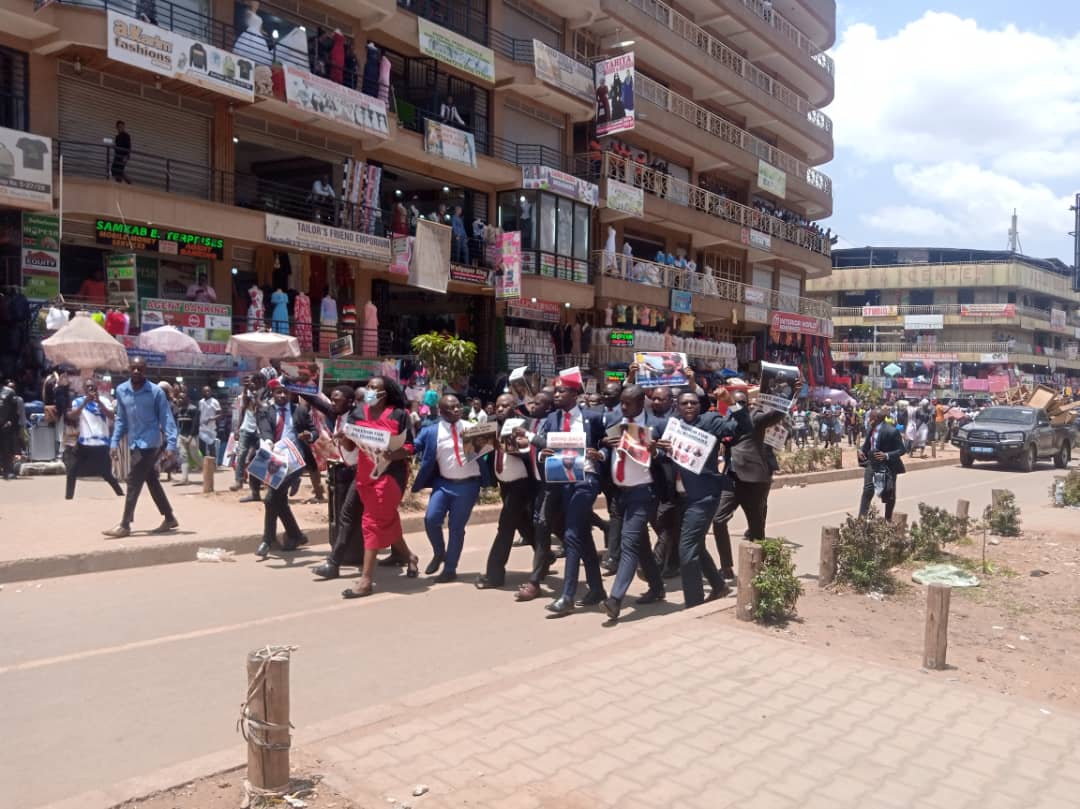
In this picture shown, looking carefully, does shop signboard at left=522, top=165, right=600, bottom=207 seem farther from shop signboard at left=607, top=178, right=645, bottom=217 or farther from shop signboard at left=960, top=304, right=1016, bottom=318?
shop signboard at left=960, top=304, right=1016, bottom=318

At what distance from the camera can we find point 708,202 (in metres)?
34.8

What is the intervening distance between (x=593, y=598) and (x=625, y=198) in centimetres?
2373

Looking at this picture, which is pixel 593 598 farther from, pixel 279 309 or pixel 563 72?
pixel 563 72

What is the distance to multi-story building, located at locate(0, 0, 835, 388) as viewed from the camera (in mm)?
17234

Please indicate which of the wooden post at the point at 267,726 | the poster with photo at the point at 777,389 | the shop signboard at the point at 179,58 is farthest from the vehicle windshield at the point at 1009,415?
the wooden post at the point at 267,726

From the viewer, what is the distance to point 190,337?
56.1ft

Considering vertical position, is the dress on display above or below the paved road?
above

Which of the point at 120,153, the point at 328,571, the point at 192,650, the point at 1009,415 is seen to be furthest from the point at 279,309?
the point at 1009,415

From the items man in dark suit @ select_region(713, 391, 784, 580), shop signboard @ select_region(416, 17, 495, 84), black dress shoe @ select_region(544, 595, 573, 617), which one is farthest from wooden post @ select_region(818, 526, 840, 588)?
shop signboard @ select_region(416, 17, 495, 84)

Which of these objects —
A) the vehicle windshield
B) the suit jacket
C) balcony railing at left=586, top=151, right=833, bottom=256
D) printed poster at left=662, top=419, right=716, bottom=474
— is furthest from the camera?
balcony railing at left=586, top=151, right=833, bottom=256

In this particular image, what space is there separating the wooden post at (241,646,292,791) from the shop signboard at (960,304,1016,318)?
67552 millimetres

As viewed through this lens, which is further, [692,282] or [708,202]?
[708,202]

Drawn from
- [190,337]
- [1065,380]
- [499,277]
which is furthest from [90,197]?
[1065,380]

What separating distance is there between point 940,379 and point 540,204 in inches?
1797
